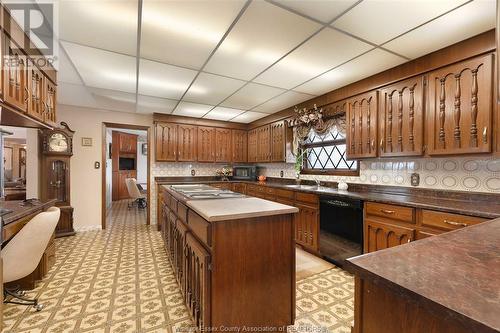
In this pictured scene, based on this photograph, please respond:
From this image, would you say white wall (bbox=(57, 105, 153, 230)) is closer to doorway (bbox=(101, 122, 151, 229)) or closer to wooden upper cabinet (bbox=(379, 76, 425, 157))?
doorway (bbox=(101, 122, 151, 229))

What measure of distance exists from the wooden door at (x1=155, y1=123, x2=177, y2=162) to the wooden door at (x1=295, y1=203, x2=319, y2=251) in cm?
299

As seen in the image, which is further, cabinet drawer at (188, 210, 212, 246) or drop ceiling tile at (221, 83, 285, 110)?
A: drop ceiling tile at (221, 83, 285, 110)

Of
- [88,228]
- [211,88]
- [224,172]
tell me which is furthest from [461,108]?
[88,228]

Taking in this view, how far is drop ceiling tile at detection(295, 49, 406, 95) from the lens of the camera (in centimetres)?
235

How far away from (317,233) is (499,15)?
2.66 m

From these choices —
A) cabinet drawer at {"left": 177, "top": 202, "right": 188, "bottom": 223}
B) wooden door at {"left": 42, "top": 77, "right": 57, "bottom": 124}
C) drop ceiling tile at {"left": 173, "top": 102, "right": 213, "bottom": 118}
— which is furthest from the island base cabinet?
drop ceiling tile at {"left": 173, "top": 102, "right": 213, "bottom": 118}

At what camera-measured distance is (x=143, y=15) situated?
1.75 metres

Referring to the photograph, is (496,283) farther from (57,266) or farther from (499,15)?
(57,266)

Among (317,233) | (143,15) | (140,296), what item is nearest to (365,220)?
(317,233)

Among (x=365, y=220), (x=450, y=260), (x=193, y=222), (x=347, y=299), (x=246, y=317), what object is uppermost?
(x=450, y=260)

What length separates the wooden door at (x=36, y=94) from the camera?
2012 mm

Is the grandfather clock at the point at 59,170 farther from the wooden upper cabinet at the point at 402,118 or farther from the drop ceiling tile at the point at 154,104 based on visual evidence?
the wooden upper cabinet at the point at 402,118

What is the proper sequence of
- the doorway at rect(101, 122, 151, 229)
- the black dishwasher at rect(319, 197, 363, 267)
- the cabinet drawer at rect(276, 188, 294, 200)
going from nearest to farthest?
the black dishwasher at rect(319, 197, 363, 267), the cabinet drawer at rect(276, 188, 294, 200), the doorway at rect(101, 122, 151, 229)

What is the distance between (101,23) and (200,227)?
1.87 meters
